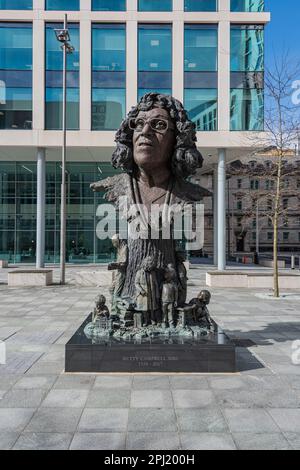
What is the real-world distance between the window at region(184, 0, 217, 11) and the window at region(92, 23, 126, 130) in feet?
15.7

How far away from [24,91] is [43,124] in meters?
2.64

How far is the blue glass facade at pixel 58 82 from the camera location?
25.2 meters

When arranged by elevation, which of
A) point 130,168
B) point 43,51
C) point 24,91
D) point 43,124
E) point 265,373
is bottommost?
point 265,373

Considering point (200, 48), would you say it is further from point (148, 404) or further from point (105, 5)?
point (148, 404)

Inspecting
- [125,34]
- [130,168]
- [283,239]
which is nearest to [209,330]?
[130,168]

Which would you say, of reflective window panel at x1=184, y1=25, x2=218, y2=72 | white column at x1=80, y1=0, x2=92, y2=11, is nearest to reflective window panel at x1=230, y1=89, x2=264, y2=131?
reflective window panel at x1=184, y1=25, x2=218, y2=72

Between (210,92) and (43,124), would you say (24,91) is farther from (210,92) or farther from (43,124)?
(210,92)

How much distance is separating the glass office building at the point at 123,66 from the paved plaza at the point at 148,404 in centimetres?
1954

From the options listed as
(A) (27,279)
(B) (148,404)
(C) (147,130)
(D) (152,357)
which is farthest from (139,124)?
(A) (27,279)

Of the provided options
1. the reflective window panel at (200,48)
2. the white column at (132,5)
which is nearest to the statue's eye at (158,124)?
the reflective window panel at (200,48)

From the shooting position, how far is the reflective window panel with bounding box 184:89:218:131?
25.5 meters

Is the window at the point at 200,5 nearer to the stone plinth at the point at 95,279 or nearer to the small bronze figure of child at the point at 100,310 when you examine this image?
the stone plinth at the point at 95,279

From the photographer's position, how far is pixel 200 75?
2547 centimetres

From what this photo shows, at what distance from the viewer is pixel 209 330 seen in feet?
21.5
